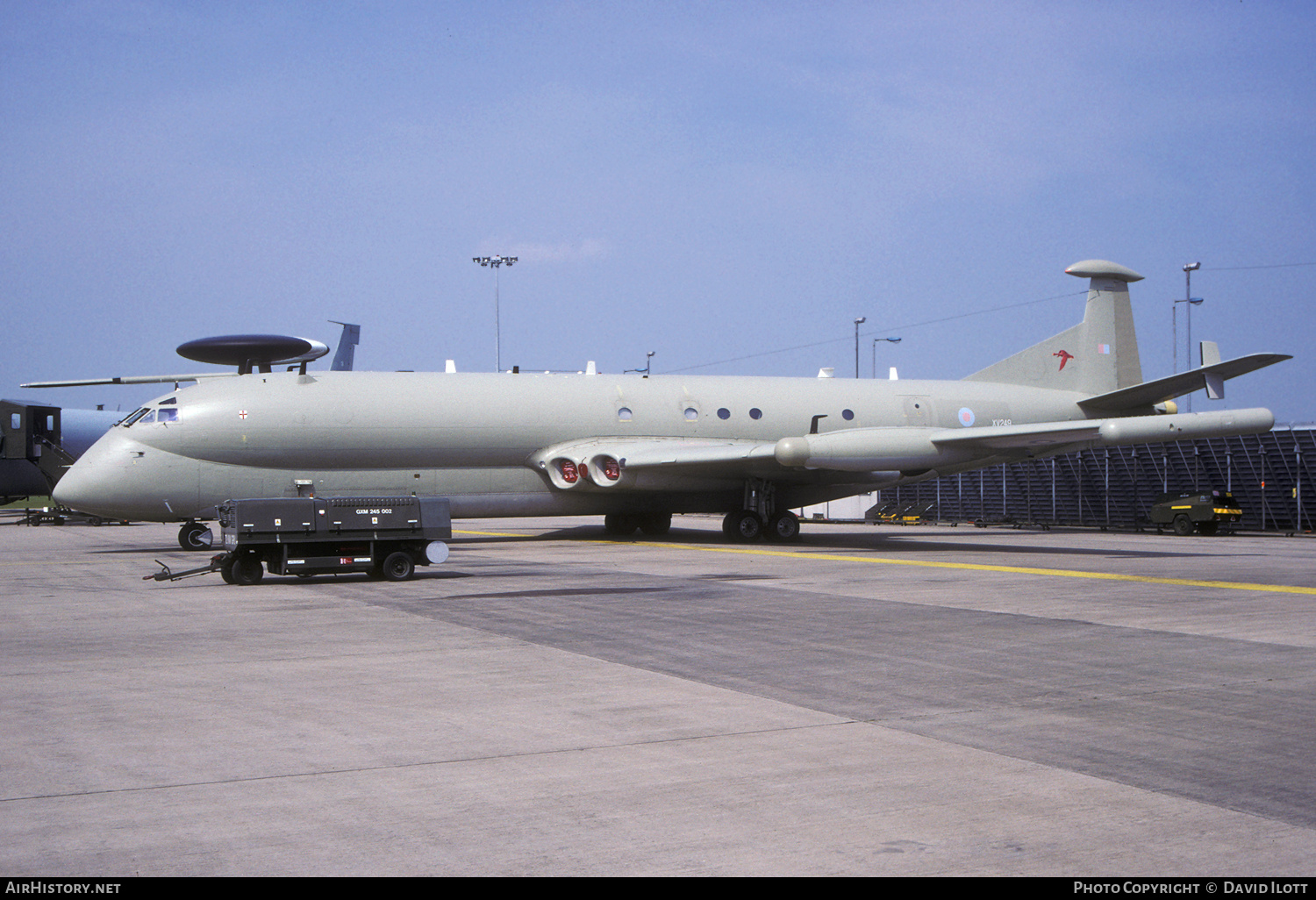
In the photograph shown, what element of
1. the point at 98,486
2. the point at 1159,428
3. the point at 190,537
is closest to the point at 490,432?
the point at 190,537

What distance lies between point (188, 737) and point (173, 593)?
934 cm

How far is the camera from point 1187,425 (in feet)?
73.3

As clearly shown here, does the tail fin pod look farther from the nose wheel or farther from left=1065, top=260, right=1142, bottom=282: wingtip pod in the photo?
the nose wheel

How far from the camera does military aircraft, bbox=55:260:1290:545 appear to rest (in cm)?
2302

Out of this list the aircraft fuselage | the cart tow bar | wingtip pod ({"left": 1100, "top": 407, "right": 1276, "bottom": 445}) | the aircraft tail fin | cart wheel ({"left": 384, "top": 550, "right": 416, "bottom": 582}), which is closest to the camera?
the cart tow bar

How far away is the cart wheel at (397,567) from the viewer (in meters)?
17.3

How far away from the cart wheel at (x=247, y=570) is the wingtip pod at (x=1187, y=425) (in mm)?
15820

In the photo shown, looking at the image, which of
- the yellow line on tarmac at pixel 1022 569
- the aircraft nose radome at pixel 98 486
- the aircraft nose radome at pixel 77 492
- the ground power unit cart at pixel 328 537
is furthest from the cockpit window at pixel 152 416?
the yellow line on tarmac at pixel 1022 569

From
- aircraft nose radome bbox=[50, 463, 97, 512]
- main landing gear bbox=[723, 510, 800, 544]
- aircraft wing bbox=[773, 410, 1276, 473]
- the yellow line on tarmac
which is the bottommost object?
the yellow line on tarmac

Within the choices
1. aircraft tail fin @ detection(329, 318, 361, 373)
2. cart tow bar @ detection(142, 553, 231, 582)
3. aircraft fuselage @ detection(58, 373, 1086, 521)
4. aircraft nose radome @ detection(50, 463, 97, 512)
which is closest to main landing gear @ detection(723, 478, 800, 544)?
aircraft fuselage @ detection(58, 373, 1086, 521)

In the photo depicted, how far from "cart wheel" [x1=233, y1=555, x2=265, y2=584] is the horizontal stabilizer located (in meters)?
19.0

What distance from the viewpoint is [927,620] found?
12328 millimetres

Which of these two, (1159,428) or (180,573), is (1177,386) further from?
(180,573)
